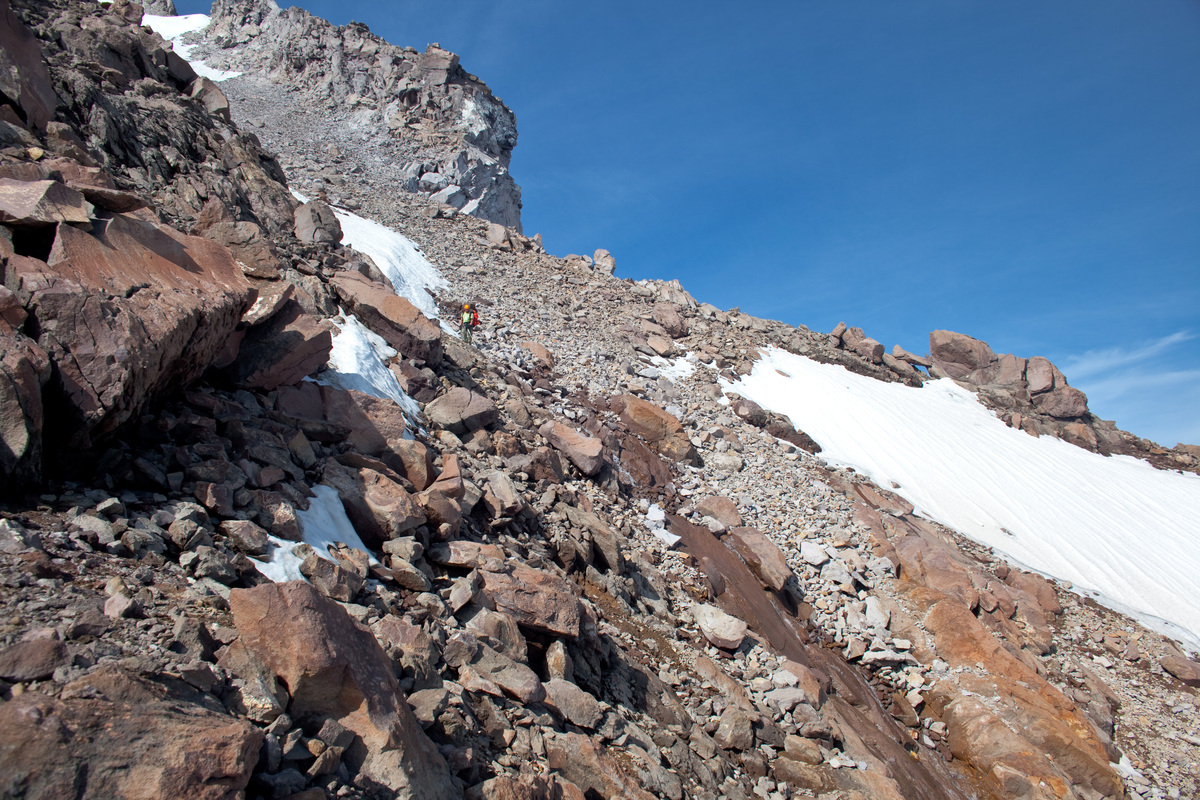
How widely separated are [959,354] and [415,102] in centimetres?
4729

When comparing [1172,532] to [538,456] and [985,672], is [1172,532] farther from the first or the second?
[538,456]

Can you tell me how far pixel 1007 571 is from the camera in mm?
Answer: 18750

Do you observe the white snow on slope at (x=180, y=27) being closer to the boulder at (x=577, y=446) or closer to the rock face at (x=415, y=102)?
the rock face at (x=415, y=102)

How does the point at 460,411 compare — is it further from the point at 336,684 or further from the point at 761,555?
the point at 761,555

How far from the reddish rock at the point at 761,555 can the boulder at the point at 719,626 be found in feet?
9.48

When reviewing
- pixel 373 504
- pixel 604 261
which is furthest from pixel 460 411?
pixel 604 261

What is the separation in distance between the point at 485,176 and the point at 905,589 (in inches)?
1634

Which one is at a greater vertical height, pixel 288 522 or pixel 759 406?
pixel 759 406

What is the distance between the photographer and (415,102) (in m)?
45.4

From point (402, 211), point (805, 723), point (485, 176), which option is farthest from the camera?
point (485, 176)

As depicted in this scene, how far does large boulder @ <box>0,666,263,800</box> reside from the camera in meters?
2.56

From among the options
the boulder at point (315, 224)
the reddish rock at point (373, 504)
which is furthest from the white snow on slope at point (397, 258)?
the reddish rock at point (373, 504)

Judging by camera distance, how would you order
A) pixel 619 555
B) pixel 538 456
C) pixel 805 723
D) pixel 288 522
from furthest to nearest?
1. pixel 538 456
2. pixel 619 555
3. pixel 805 723
4. pixel 288 522

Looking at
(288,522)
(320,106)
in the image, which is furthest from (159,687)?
(320,106)
